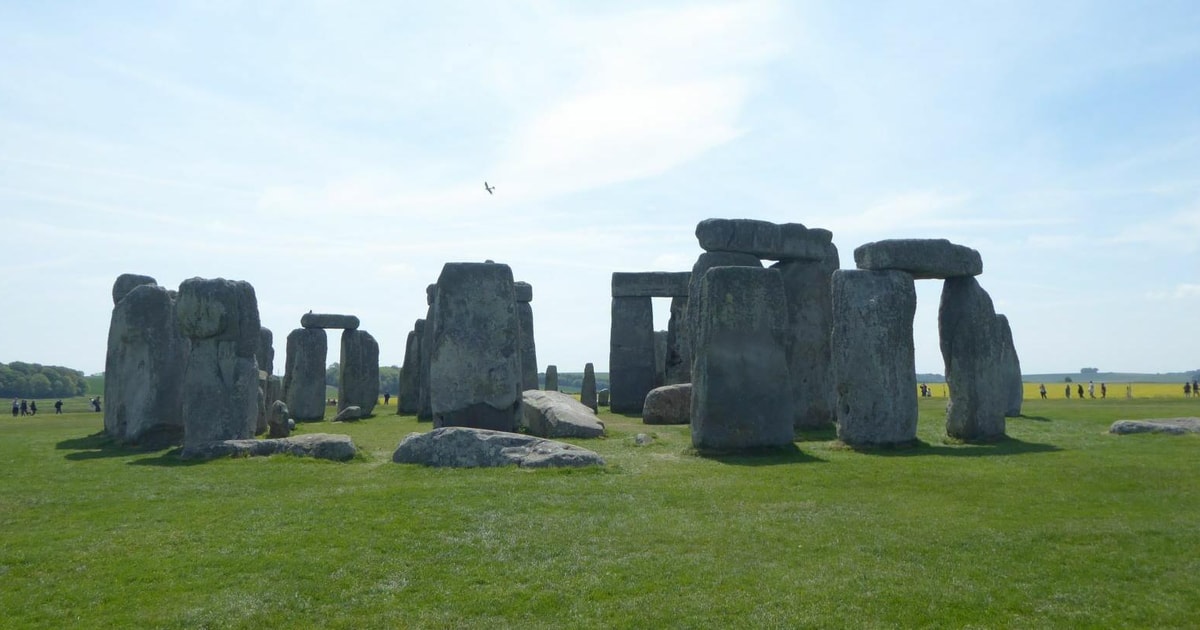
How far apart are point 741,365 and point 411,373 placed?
16.9 meters

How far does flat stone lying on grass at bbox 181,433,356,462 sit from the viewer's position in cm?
1382

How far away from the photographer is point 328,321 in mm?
28719

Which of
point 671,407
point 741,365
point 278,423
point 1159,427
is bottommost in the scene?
point 278,423

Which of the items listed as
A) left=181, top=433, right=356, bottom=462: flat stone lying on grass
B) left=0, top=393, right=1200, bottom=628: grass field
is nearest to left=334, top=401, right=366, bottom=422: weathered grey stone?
left=181, top=433, right=356, bottom=462: flat stone lying on grass

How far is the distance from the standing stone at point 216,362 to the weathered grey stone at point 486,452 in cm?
373

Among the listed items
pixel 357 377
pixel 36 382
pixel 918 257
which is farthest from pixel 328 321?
pixel 36 382

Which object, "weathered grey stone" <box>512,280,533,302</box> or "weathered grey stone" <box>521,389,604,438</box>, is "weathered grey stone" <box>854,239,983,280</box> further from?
"weathered grey stone" <box>512,280,533,302</box>

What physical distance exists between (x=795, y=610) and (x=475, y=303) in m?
11.4

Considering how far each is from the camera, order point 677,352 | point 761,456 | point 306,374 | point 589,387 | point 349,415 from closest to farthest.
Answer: point 761,456 < point 349,415 < point 306,374 < point 677,352 < point 589,387

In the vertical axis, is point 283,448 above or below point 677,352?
below

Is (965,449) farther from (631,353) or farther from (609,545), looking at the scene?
(631,353)

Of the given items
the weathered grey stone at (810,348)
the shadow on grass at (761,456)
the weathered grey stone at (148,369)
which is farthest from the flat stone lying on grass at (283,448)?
the weathered grey stone at (810,348)

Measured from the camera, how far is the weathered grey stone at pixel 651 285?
29.1 m

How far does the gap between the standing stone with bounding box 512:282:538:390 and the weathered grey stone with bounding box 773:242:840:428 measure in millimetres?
9238
